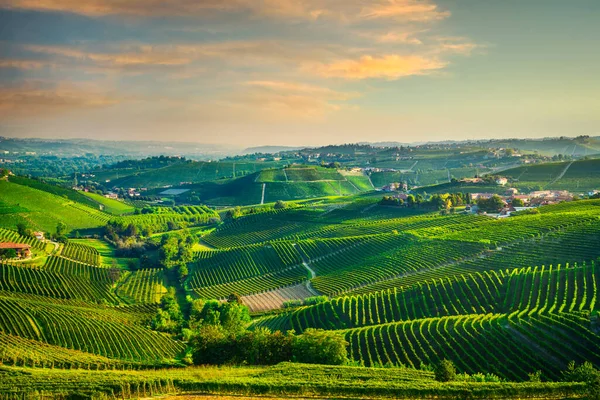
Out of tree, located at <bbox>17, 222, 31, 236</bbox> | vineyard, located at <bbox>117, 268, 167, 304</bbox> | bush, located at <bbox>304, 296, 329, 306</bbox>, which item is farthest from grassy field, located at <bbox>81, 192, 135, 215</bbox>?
bush, located at <bbox>304, 296, 329, 306</bbox>

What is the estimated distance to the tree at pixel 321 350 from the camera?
132ft

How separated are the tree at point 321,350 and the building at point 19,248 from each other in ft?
220

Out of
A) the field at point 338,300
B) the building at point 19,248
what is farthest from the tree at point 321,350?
the building at point 19,248

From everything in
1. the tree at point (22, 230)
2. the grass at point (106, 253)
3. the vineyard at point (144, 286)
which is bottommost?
the vineyard at point (144, 286)

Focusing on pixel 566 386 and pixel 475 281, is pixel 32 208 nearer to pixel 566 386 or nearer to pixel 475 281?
pixel 475 281

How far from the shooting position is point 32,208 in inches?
5207

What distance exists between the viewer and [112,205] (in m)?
173

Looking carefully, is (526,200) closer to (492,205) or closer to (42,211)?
(492,205)

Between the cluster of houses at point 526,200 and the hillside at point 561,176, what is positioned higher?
the hillside at point 561,176

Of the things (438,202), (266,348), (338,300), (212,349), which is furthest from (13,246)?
(438,202)

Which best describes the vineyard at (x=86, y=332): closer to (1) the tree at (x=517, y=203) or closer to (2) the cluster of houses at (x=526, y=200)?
(2) the cluster of houses at (x=526, y=200)

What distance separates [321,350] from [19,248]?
2767 inches

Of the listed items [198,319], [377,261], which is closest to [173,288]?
[198,319]

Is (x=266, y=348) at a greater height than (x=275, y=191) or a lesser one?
lesser
